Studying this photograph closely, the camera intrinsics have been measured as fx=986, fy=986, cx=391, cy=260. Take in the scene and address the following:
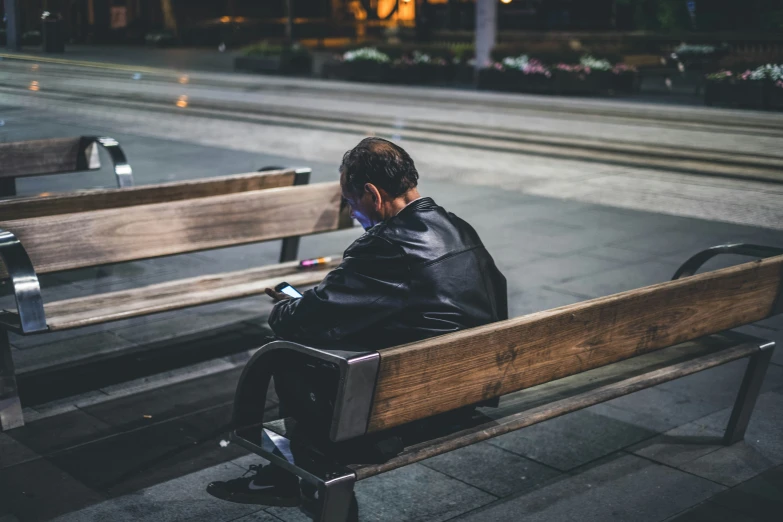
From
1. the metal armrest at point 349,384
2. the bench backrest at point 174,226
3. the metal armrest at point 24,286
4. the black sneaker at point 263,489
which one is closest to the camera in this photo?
the metal armrest at point 349,384

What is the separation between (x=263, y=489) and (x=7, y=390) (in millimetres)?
1379

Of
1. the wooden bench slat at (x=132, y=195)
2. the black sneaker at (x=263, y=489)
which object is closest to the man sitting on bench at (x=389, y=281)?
the black sneaker at (x=263, y=489)

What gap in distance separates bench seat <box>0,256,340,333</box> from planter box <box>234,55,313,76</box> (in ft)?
81.8

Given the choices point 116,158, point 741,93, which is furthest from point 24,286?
point 741,93

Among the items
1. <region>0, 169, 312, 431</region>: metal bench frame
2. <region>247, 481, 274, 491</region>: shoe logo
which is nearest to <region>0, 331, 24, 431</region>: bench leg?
<region>0, 169, 312, 431</region>: metal bench frame

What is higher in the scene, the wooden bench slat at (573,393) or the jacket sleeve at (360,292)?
the jacket sleeve at (360,292)

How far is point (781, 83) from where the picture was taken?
63.3 ft

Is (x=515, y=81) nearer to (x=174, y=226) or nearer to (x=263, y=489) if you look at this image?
(x=174, y=226)

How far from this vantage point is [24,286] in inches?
160

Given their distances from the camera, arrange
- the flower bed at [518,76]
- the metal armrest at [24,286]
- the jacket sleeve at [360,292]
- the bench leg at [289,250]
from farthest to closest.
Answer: the flower bed at [518,76] < the bench leg at [289,250] < the metal armrest at [24,286] < the jacket sleeve at [360,292]

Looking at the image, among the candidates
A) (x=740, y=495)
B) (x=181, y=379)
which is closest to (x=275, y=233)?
(x=181, y=379)

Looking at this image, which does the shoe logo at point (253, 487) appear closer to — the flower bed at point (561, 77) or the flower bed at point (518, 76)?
the flower bed at point (561, 77)

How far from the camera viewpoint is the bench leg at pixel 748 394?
409 cm

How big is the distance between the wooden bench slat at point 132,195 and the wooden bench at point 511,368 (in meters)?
2.50
